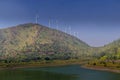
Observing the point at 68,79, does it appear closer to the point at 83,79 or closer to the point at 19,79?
the point at 83,79

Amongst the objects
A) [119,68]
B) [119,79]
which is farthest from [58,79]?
[119,68]

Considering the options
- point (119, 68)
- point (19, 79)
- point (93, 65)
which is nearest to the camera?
point (19, 79)

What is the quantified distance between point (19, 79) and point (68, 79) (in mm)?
21137

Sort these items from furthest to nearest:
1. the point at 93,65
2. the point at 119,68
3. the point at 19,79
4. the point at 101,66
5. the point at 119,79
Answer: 1. the point at 93,65
2. the point at 101,66
3. the point at 119,68
4. the point at 19,79
5. the point at 119,79

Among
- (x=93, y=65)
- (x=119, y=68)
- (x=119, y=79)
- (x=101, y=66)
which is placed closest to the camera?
(x=119, y=79)

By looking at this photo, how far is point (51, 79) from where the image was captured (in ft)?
336

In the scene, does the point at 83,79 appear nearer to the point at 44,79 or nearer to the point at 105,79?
the point at 105,79

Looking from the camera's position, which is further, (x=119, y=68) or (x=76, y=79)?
(x=119, y=68)

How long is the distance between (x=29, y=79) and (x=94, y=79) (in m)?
27.5

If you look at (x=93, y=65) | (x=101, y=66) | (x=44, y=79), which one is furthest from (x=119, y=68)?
(x=44, y=79)

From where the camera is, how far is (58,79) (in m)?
101

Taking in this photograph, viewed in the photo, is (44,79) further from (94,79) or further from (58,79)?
(94,79)

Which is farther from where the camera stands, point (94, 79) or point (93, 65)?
point (93, 65)

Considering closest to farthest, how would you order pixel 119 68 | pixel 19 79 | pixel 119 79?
pixel 119 79 → pixel 19 79 → pixel 119 68
